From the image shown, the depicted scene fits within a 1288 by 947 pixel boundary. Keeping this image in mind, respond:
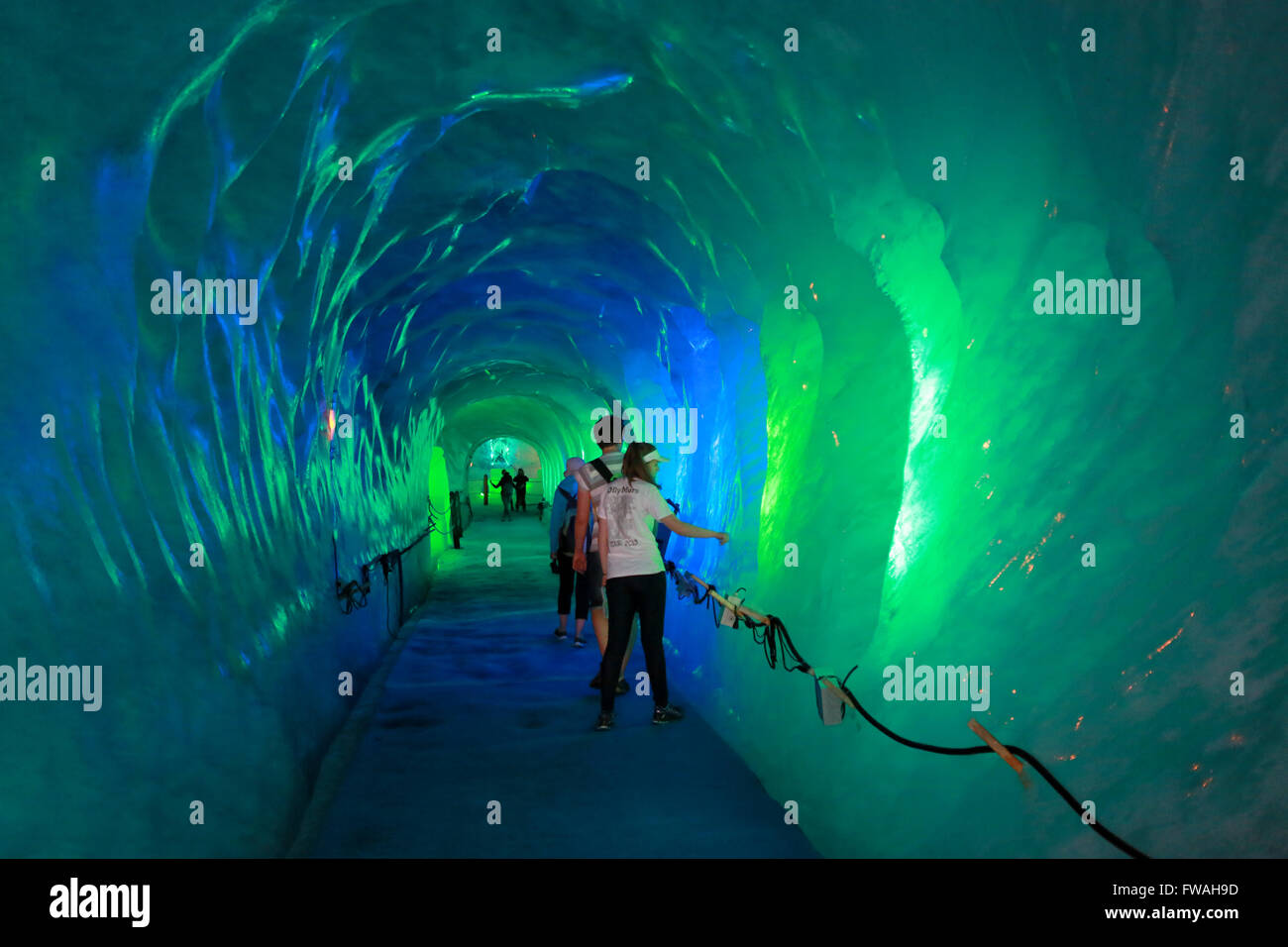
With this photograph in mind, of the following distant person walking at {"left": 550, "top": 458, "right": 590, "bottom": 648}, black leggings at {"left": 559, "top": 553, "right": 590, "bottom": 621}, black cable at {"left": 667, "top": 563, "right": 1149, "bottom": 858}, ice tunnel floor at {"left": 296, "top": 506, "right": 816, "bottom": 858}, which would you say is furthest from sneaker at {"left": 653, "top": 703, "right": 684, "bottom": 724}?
distant person walking at {"left": 550, "top": 458, "right": 590, "bottom": 648}

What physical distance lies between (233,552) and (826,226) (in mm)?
3442

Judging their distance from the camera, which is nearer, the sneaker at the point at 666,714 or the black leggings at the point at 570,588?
the sneaker at the point at 666,714

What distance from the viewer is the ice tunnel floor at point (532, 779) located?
443cm

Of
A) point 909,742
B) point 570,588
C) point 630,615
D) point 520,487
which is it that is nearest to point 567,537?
point 570,588

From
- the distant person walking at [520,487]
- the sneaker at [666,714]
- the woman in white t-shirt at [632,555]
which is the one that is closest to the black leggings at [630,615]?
the woman in white t-shirt at [632,555]

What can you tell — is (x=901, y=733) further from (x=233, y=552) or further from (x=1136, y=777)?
(x=233, y=552)

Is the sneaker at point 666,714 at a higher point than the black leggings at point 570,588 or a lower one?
lower

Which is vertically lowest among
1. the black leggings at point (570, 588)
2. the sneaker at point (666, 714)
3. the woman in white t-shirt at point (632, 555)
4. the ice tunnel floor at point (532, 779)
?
the ice tunnel floor at point (532, 779)

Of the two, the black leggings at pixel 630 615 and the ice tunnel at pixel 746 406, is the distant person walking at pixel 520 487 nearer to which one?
the ice tunnel at pixel 746 406

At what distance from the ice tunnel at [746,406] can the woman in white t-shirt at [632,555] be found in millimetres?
647

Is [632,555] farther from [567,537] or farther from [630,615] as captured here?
[567,537]

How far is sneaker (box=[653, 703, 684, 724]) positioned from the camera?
6.32 meters

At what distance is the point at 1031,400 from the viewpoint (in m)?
3.40
